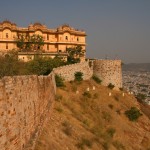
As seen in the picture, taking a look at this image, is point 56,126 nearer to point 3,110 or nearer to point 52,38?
point 3,110

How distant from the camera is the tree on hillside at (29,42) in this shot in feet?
185

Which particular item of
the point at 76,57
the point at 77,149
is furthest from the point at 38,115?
the point at 76,57

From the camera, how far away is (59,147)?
18.3 metres

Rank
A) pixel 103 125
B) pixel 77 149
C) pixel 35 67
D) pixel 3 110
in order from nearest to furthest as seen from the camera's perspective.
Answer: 1. pixel 3 110
2. pixel 77 149
3. pixel 103 125
4. pixel 35 67

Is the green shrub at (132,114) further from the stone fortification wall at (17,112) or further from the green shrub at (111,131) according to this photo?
the stone fortification wall at (17,112)

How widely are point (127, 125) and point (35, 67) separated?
43.5 feet

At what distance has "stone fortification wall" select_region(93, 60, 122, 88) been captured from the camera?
163 ft

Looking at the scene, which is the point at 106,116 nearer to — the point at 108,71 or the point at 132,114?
the point at 132,114

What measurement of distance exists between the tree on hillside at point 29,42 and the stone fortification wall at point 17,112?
1548 inches

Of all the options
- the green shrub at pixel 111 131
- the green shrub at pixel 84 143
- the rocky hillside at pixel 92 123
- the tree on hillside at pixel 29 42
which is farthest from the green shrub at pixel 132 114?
the tree on hillside at pixel 29 42

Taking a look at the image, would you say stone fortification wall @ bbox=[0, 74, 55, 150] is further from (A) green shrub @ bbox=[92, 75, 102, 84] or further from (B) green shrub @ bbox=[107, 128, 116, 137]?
(A) green shrub @ bbox=[92, 75, 102, 84]

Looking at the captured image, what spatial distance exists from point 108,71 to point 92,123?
703 inches

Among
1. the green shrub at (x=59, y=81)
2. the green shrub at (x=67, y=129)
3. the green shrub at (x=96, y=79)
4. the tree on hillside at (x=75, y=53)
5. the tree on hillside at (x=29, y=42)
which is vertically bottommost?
the green shrub at (x=67, y=129)

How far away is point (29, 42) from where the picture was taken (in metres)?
57.0
